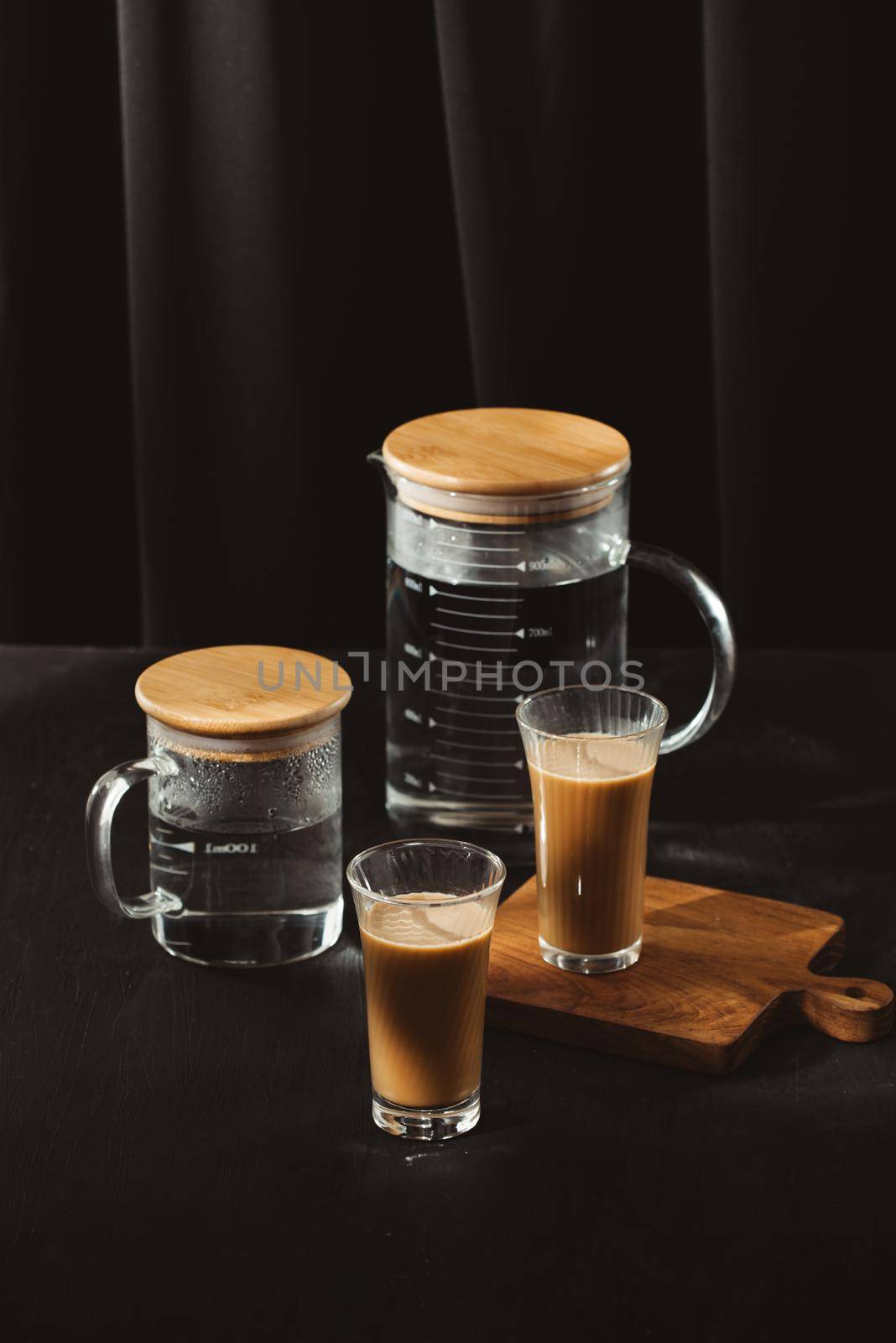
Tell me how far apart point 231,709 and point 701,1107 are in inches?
13.5

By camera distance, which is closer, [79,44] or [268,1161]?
[268,1161]

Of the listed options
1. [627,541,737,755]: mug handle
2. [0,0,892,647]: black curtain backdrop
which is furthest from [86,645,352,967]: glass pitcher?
[0,0,892,647]: black curtain backdrop

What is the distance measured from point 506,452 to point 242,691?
26 cm

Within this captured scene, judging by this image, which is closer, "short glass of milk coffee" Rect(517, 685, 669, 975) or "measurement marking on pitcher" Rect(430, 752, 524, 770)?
"short glass of milk coffee" Rect(517, 685, 669, 975)

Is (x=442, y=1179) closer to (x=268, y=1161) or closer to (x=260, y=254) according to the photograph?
(x=268, y=1161)

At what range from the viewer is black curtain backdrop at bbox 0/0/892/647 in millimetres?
1743

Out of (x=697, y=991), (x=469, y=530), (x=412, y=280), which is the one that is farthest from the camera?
(x=412, y=280)

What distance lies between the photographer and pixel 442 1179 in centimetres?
83

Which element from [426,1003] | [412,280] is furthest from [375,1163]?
[412,280]

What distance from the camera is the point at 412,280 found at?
74.9 inches

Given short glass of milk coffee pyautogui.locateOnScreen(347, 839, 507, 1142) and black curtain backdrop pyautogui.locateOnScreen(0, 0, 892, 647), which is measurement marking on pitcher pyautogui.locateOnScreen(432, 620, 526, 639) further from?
black curtain backdrop pyautogui.locateOnScreen(0, 0, 892, 647)

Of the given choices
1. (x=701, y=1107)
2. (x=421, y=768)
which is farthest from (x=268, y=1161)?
(x=421, y=768)

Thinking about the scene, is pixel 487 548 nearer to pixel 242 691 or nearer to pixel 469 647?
pixel 469 647

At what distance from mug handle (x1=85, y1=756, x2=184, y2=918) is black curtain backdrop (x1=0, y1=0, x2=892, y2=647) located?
94 cm
